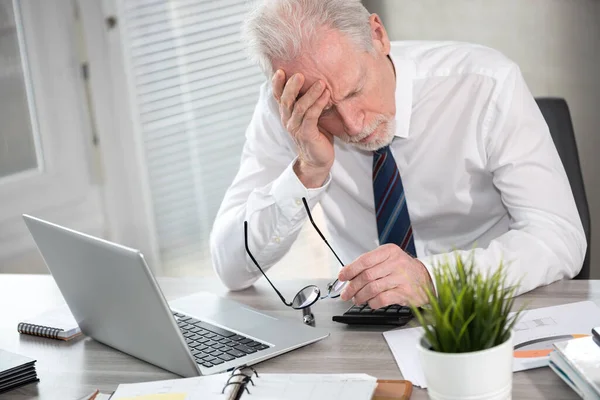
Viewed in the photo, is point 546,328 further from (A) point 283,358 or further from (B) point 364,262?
(A) point 283,358

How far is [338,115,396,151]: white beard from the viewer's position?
61.9 inches

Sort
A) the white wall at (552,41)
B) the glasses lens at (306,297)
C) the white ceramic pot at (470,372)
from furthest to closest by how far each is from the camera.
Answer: the white wall at (552,41) < the glasses lens at (306,297) < the white ceramic pot at (470,372)

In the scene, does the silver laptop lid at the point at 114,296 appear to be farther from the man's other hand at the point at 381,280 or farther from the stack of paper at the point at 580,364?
the stack of paper at the point at 580,364

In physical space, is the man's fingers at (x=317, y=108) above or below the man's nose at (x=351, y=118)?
above

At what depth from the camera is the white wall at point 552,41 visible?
98.8 inches

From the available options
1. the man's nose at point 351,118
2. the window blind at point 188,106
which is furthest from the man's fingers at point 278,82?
the window blind at point 188,106

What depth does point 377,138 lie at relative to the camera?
161 centimetres

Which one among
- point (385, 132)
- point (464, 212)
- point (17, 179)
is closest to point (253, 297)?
point (385, 132)

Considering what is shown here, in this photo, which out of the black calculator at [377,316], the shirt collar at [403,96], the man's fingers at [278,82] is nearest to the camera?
the black calculator at [377,316]

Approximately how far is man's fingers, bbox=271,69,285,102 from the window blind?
1665 millimetres

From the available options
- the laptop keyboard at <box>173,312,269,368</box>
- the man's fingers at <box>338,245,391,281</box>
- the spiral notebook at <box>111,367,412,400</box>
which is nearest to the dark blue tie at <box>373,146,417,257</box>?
the man's fingers at <box>338,245,391,281</box>

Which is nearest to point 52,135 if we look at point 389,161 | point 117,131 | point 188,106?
point 117,131

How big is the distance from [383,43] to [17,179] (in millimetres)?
1792

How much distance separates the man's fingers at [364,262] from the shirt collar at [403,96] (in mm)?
468
